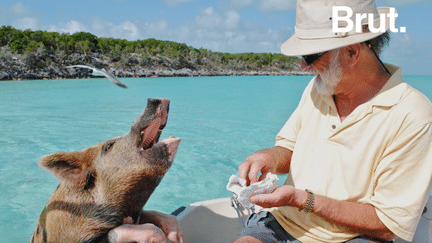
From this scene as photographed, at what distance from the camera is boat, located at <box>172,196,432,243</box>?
291 cm

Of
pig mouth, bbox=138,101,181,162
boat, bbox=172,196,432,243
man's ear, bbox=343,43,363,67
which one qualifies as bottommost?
boat, bbox=172,196,432,243

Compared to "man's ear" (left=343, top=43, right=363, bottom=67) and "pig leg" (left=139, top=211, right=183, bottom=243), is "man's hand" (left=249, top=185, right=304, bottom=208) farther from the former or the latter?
"man's ear" (left=343, top=43, right=363, bottom=67)

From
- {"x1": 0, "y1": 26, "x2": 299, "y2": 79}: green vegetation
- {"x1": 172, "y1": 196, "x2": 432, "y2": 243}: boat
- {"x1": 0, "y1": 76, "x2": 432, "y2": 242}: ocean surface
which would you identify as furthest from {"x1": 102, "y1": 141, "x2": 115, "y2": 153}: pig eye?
{"x1": 0, "y1": 26, "x2": 299, "y2": 79}: green vegetation

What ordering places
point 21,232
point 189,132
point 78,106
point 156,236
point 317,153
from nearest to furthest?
point 156,236 < point 317,153 < point 21,232 < point 189,132 < point 78,106

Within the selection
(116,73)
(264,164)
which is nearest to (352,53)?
(264,164)

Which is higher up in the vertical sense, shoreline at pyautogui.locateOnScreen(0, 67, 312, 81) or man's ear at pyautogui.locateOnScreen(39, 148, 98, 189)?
shoreline at pyautogui.locateOnScreen(0, 67, 312, 81)

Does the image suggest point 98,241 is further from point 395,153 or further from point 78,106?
point 78,106

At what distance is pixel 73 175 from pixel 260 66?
109m

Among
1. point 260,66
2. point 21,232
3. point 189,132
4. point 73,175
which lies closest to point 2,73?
point 189,132

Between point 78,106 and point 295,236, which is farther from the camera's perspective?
point 78,106

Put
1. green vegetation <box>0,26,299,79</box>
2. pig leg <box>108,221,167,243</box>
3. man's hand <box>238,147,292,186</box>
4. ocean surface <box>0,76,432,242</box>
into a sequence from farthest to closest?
green vegetation <box>0,26,299,79</box> < ocean surface <box>0,76,432,242</box> < man's hand <box>238,147,292,186</box> < pig leg <box>108,221,167,243</box>

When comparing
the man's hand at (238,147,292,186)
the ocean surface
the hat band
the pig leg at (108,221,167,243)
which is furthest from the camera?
the ocean surface

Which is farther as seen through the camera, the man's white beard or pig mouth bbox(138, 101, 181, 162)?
pig mouth bbox(138, 101, 181, 162)

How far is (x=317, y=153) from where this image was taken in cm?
227
